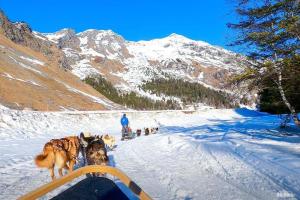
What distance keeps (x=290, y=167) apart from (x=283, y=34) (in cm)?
397

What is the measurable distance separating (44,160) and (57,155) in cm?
38

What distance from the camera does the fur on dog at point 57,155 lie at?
7.98m

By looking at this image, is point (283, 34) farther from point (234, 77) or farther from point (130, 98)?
point (130, 98)

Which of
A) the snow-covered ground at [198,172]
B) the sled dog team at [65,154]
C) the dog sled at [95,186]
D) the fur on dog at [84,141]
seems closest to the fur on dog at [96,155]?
the sled dog team at [65,154]

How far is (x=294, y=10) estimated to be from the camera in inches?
427

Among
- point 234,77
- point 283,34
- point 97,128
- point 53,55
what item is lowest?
point 97,128

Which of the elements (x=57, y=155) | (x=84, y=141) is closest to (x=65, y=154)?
(x=57, y=155)

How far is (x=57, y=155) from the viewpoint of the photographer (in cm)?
827

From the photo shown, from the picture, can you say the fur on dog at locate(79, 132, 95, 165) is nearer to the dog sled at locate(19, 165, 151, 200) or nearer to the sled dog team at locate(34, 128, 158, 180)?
the sled dog team at locate(34, 128, 158, 180)

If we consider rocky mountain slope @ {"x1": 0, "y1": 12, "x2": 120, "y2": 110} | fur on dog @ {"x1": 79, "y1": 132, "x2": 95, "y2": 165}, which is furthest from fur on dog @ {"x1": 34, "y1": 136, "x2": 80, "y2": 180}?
rocky mountain slope @ {"x1": 0, "y1": 12, "x2": 120, "y2": 110}

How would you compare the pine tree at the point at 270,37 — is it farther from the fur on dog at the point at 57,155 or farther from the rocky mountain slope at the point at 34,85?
the rocky mountain slope at the point at 34,85

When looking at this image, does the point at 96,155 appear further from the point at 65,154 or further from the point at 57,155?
the point at 57,155

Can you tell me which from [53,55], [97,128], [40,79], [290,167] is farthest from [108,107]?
[290,167]

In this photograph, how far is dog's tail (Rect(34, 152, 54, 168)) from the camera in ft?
25.9
